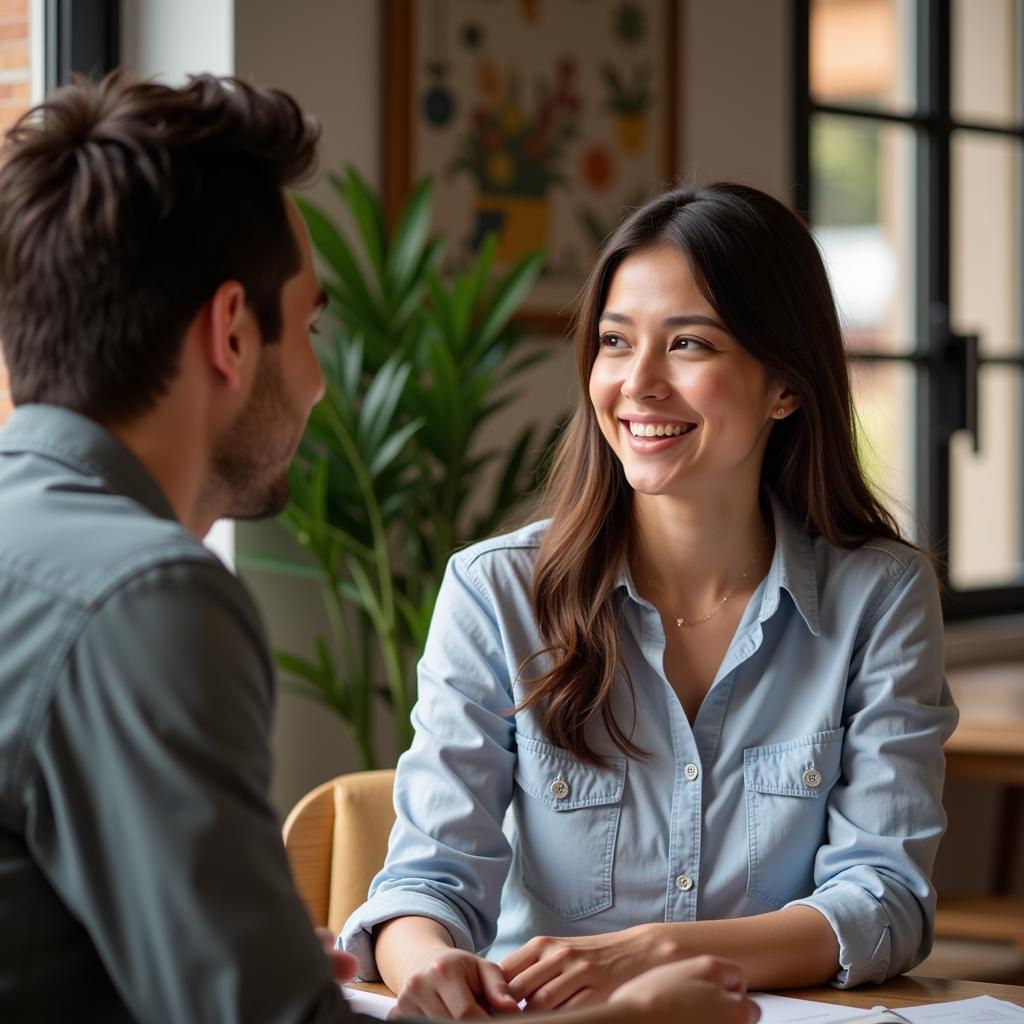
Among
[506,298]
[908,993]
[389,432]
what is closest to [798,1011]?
[908,993]

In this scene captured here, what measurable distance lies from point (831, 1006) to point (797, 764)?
0.33 meters

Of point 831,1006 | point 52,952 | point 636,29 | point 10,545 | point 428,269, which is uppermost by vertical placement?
point 636,29

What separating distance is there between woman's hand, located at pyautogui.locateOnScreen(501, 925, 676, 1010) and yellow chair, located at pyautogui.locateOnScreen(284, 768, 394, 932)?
1.43 ft

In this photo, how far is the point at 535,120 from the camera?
325 centimetres

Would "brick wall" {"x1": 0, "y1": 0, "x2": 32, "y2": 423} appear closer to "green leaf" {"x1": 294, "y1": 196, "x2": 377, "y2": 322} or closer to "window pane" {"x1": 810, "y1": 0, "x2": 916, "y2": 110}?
"green leaf" {"x1": 294, "y1": 196, "x2": 377, "y2": 322}

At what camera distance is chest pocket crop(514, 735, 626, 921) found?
1614mm

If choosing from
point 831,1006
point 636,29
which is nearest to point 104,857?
point 831,1006

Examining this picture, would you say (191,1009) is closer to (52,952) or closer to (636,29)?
(52,952)

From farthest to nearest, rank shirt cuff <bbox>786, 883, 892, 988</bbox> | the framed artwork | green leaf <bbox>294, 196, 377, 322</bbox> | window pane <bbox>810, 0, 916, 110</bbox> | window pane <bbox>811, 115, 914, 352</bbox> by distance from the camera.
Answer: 1. window pane <bbox>811, 115, 914, 352</bbox>
2. window pane <bbox>810, 0, 916, 110</bbox>
3. the framed artwork
4. green leaf <bbox>294, 196, 377, 322</bbox>
5. shirt cuff <bbox>786, 883, 892, 988</bbox>

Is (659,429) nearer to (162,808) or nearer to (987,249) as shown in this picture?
(162,808)

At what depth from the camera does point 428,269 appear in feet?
8.93

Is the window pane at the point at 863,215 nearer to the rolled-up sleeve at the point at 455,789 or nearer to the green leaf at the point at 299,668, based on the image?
the green leaf at the point at 299,668

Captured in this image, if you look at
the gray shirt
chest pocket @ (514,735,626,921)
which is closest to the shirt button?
chest pocket @ (514,735,626,921)

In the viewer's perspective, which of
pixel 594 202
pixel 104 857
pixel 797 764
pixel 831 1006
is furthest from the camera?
pixel 594 202
